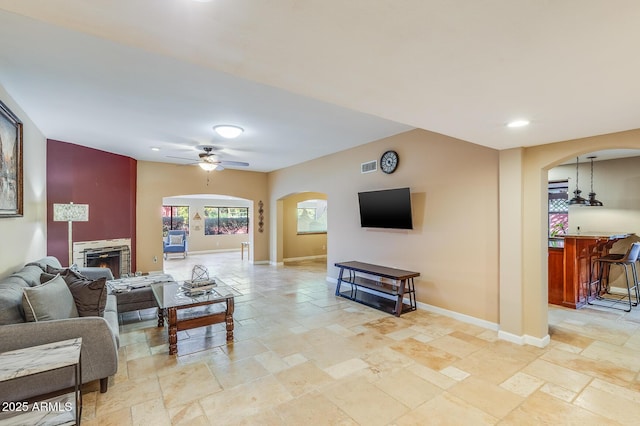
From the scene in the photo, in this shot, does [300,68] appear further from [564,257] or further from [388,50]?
[564,257]

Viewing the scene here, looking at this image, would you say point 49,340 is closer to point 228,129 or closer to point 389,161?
point 228,129

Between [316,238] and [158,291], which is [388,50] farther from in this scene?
[316,238]

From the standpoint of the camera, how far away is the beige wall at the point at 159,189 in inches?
288

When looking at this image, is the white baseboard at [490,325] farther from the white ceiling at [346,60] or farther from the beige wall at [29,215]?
the beige wall at [29,215]

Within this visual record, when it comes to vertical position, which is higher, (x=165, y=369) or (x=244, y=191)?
(x=244, y=191)

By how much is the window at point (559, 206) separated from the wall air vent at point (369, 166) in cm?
437

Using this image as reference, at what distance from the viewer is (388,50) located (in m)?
1.56

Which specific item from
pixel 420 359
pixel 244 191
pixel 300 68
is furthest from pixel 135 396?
pixel 244 191

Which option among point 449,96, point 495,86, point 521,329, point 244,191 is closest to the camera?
point 495,86

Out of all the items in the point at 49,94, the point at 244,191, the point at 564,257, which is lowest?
the point at 564,257

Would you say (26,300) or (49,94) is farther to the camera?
(49,94)

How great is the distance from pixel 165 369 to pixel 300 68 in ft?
9.72

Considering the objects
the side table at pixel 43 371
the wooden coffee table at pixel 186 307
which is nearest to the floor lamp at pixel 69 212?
the wooden coffee table at pixel 186 307

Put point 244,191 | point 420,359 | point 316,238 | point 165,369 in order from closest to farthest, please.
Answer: point 165,369 → point 420,359 → point 244,191 → point 316,238
